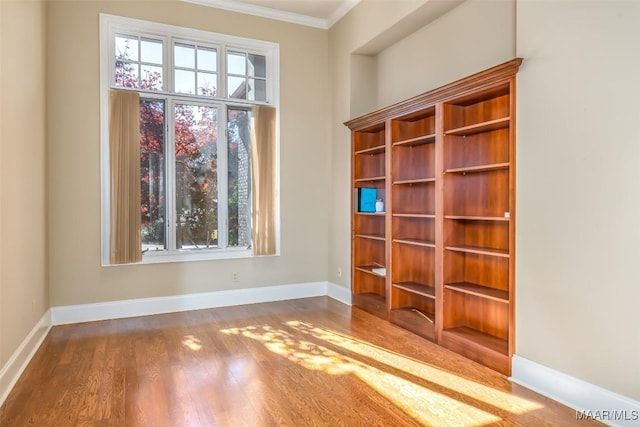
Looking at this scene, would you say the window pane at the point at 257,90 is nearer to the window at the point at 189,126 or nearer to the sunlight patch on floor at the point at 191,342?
the window at the point at 189,126

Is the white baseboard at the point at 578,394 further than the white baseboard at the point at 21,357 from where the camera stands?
No

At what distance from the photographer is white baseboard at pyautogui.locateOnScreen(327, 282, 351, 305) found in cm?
493

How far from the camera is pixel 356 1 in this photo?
4.64 metres

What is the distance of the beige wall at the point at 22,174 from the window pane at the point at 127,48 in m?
0.68

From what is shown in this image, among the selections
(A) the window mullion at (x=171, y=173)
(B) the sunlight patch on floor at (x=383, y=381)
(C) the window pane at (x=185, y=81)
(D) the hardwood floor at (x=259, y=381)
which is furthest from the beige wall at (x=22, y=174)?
(B) the sunlight patch on floor at (x=383, y=381)

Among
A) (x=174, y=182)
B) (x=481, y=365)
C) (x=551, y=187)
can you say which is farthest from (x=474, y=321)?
(x=174, y=182)

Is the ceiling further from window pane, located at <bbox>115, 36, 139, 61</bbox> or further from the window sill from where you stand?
the window sill

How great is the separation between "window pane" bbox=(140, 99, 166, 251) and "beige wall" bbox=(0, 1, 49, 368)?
923mm

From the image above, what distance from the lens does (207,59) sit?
15.5 ft

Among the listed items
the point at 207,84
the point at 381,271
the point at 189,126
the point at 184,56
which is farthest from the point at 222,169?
the point at 381,271

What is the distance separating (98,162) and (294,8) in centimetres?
293

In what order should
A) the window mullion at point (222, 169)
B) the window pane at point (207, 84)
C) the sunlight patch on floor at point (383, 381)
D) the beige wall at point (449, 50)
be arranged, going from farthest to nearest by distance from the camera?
the window mullion at point (222, 169)
the window pane at point (207, 84)
the beige wall at point (449, 50)
the sunlight patch on floor at point (383, 381)

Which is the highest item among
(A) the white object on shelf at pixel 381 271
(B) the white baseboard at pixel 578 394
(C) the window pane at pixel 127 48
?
(C) the window pane at pixel 127 48

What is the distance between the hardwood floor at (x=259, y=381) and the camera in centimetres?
232
